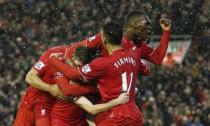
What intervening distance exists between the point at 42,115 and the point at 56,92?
1.67 ft

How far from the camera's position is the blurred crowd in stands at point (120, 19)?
1568 centimetres

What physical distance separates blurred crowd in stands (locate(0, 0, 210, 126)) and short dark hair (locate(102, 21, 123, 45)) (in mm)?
7733

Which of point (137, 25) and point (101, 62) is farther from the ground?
point (137, 25)

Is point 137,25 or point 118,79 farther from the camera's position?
point 137,25

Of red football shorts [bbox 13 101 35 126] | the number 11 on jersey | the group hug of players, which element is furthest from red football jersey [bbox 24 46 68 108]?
the number 11 on jersey

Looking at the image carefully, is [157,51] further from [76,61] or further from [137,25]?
[76,61]

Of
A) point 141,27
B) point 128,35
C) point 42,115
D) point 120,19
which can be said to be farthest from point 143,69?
point 120,19

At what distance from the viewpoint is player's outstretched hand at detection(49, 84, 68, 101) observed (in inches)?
305

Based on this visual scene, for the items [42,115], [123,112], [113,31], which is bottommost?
[42,115]

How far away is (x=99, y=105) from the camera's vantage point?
734 cm

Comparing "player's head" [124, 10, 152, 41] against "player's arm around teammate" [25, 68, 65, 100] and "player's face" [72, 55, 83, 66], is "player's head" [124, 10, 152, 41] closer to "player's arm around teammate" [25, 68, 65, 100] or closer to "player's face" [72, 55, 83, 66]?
"player's face" [72, 55, 83, 66]

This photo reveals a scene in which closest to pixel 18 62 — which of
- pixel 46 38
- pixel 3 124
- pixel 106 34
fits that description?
pixel 46 38

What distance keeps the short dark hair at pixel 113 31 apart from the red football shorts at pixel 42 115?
1413 millimetres

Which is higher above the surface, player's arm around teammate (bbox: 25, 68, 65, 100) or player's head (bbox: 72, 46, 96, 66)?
player's head (bbox: 72, 46, 96, 66)
